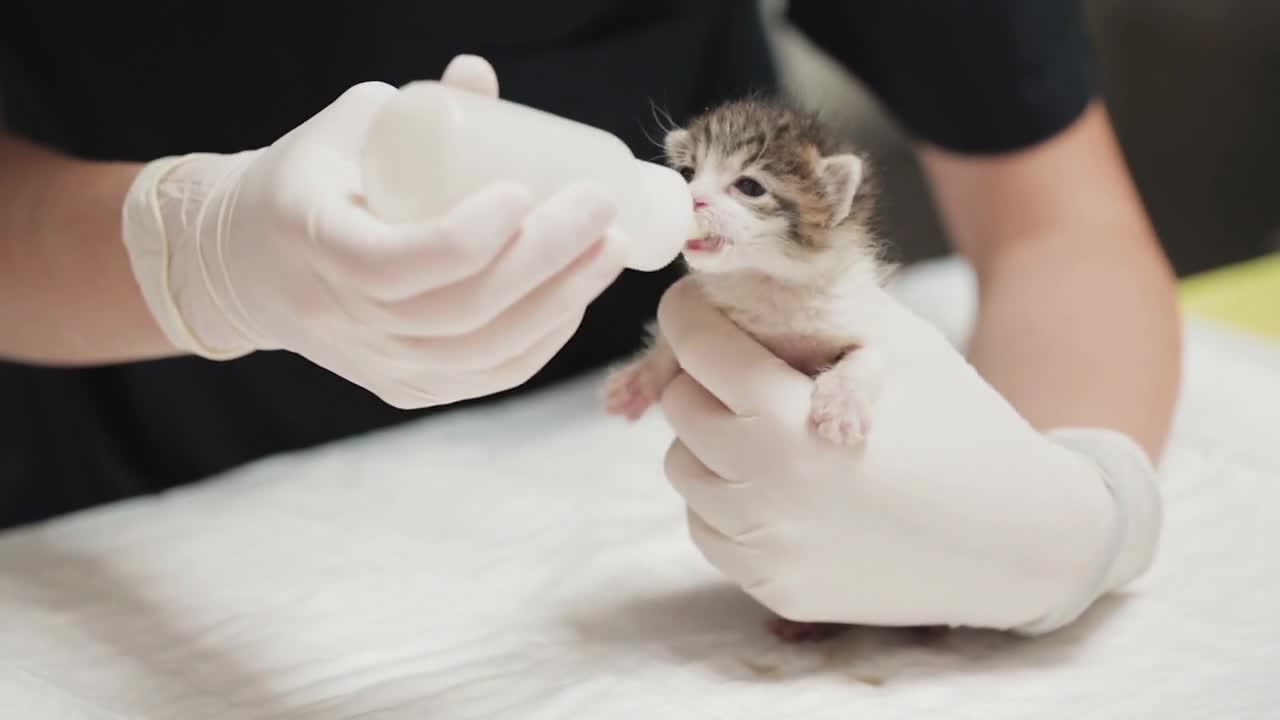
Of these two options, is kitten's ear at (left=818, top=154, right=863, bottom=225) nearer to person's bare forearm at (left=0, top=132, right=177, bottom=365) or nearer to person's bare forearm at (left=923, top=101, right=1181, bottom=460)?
person's bare forearm at (left=923, top=101, right=1181, bottom=460)

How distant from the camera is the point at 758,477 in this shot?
0.80 metres

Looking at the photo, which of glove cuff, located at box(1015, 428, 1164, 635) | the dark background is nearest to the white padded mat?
glove cuff, located at box(1015, 428, 1164, 635)

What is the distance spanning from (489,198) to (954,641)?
1.70ft

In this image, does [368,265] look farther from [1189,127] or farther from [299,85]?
[1189,127]

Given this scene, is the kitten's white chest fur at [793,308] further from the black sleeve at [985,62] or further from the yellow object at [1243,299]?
the yellow object at [1243,299]

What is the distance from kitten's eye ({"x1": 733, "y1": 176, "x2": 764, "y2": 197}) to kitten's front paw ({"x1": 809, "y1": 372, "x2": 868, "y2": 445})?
132mm

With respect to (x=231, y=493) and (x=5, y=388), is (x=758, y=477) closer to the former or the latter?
(x=231, y=493)

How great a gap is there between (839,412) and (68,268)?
2.00 ft

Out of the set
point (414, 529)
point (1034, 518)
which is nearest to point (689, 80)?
point (414, 529)

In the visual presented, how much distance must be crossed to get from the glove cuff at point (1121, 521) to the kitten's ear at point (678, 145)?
1.32 feet

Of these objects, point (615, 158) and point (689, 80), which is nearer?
point (615, 158)

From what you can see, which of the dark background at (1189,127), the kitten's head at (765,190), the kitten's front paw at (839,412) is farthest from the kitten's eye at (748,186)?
the dark background at (1189,127)

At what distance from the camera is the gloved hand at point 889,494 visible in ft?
2.61

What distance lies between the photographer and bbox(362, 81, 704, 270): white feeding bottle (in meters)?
0.61
